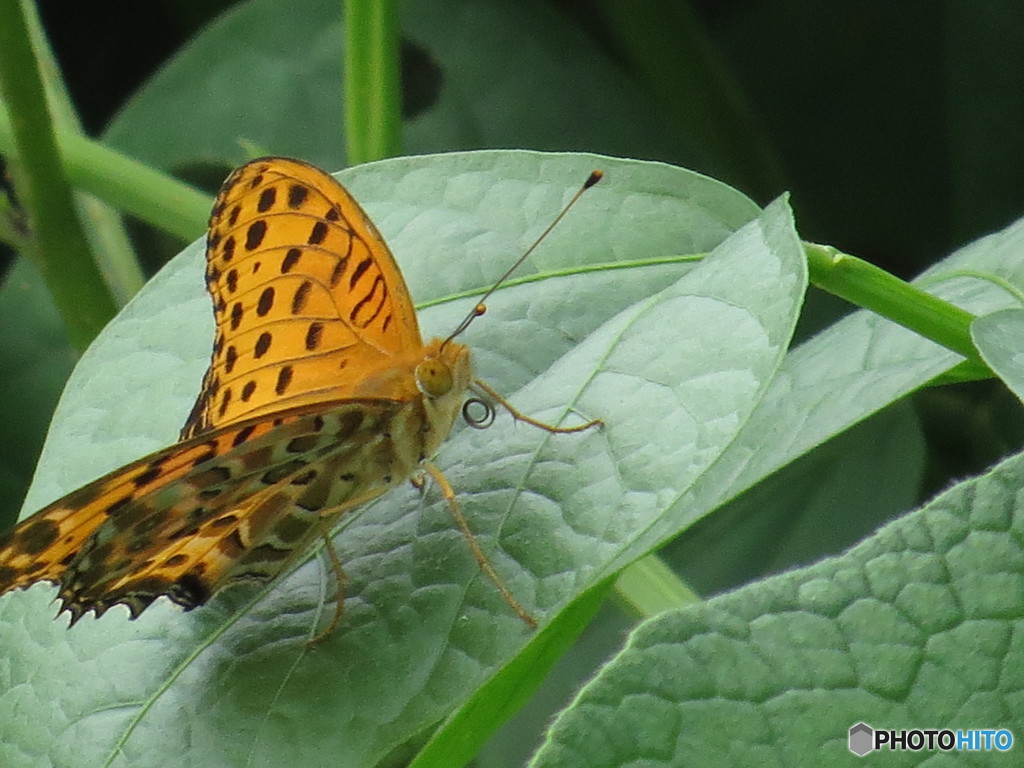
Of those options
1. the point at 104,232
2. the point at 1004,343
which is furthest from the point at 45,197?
the point at 1004,343

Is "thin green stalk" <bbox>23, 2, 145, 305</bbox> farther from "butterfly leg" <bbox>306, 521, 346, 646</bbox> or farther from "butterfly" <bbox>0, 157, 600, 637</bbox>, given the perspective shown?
"butterfly leg" <bbox>306, 521, 346, 646</bbox>

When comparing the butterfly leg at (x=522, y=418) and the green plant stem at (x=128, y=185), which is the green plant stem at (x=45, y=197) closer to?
the green plant stem at (x=128, y=185)

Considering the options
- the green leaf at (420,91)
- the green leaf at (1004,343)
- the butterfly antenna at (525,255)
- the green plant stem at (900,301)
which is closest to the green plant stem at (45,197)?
the green leaf at (420,91)

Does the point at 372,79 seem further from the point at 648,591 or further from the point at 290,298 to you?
the point at 648,591

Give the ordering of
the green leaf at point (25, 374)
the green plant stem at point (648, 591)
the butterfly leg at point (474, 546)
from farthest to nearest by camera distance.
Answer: the green leaf at point (25, 374) < the green plant stem at point (648, 591) < the butterfly leg at point (474, 546)

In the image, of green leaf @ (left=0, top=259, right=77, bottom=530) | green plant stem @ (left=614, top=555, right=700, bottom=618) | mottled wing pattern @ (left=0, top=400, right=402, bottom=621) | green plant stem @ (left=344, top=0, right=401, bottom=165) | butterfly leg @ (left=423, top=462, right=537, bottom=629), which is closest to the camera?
butterfly leg @ (left=423, top=462, right=537, bottom=629)

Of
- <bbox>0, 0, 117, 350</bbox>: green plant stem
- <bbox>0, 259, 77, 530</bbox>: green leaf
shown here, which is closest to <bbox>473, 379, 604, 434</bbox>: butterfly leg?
<bbox>0, 0, 117, 350</bbox>: green plant stem

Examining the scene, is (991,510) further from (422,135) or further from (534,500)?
(422,135)
